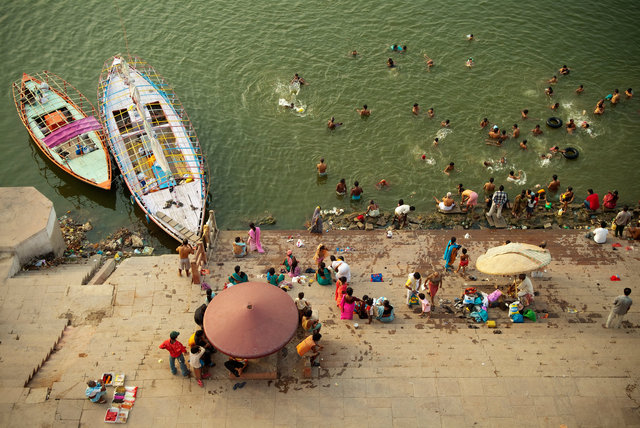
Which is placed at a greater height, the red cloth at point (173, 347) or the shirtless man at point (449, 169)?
the shirtless man at point (449, 169)

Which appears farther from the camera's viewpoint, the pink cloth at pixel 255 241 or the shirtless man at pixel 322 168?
the shirtless man at pixel 322 168

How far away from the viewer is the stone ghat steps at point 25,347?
15.3 m

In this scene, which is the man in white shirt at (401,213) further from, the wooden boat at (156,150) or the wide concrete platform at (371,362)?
the wooden boat at (156,150)

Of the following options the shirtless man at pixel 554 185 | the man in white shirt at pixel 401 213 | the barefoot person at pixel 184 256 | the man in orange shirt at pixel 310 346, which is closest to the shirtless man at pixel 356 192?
the man in white shirt at pixel 401 213

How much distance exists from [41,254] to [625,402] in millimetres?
20086

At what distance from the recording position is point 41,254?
20.1 m

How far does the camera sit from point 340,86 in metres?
30.1

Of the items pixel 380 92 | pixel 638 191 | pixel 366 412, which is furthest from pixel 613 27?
pixel 366 412

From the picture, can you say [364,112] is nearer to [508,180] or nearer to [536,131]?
[508,180]

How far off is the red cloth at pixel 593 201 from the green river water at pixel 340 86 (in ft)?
6.22

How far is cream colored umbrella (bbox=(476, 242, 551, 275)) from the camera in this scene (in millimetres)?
16703

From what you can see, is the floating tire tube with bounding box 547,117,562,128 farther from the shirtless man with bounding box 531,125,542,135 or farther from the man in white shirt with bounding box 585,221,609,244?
the man in white shirt with bounding box 585,221,609,244

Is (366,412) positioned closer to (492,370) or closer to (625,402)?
(492,370)

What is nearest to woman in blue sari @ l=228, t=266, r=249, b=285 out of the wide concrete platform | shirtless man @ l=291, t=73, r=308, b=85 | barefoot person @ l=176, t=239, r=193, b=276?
the wide concrete platform
